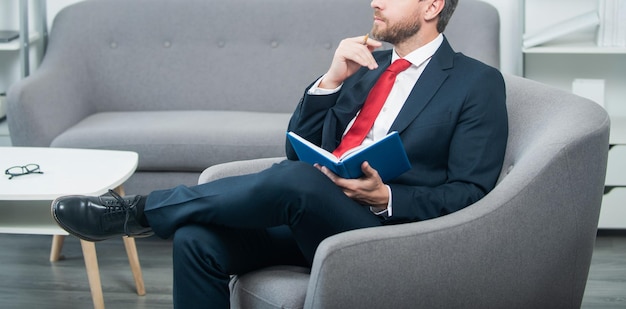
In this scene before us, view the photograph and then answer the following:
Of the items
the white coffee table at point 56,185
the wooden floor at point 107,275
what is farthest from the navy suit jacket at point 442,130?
the wooden floor at point 107,275

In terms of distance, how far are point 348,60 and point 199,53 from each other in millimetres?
1747

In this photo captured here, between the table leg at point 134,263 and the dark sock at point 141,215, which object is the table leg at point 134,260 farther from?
the dark sock at point 141,215

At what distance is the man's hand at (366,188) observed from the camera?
2070 mm

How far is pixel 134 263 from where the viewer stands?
9.66 feet

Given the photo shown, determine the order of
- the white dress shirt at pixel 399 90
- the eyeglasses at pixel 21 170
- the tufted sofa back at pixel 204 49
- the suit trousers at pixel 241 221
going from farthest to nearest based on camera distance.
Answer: the tufted sofa back at pixel 204 49 < the eyeglasses at pixel 21 170 < the white dress shirt at pixel 399 90 < the suit trousers at pixel 241 221

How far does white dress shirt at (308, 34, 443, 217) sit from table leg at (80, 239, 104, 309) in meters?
0.86

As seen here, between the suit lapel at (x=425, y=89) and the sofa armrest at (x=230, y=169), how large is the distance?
1.27ft

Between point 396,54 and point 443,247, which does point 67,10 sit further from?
point 443,247

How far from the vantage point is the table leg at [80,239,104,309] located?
8.81 feet

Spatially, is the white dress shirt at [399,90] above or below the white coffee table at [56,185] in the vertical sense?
above

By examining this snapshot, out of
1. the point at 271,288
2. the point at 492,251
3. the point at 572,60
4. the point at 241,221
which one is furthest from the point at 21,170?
the point at 572,60

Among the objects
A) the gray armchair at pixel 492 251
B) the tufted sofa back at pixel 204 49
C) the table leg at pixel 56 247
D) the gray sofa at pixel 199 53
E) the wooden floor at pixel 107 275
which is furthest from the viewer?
the tufted sofa back at pixel 204 49

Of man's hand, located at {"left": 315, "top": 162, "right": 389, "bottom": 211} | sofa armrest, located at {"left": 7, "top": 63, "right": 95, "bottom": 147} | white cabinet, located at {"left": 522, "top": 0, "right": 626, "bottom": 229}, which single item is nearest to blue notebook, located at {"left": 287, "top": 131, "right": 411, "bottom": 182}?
man's hand, located at {"left": 315, "top": 162, "right": 389, "bottom": 211}

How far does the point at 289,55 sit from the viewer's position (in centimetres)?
385
